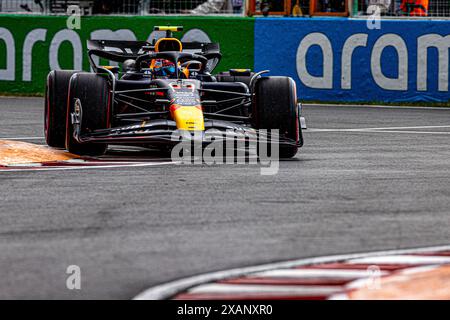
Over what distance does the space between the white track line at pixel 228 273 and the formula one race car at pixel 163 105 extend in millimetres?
4847

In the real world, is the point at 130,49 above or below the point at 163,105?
above

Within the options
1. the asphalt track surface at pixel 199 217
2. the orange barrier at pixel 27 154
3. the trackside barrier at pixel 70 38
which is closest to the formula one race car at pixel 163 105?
the orange barrier at pixel 27 154

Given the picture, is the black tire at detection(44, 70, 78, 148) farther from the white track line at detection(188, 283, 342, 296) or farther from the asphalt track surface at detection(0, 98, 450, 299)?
the white track line at detection(188, 283, 342, 296)

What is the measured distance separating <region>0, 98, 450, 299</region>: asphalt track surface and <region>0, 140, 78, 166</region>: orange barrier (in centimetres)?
87

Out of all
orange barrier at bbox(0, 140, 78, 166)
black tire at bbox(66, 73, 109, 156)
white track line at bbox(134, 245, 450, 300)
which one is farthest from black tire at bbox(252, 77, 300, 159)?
white track line at bbox(134, 245, 450, 300)

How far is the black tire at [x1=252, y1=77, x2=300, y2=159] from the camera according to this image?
39.0 ft

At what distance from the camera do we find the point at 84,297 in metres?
5.43

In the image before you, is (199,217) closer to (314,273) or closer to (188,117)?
(314,273)

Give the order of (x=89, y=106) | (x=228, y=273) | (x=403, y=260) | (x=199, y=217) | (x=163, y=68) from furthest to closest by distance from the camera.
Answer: (x=163, y=68) → (x=89, y=106) → (x=199, y=217) → (x=403, y=260) → (x=228, y=273)

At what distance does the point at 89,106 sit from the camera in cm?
1155

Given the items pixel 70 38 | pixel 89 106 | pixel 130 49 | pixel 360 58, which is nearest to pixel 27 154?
pixel 89 106

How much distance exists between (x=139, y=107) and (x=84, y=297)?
23.2 ft

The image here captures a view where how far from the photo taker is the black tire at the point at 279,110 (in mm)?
11891

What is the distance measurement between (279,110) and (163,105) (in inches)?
49.4
